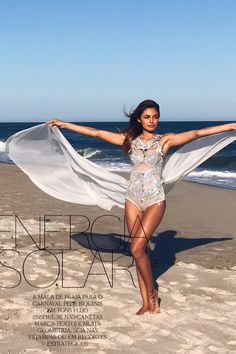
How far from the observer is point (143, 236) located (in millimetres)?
5410

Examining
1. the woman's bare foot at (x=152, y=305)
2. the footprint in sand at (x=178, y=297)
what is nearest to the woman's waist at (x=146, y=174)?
the woman's bare foot at (x=152, y=305)

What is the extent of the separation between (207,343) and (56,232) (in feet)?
17.3

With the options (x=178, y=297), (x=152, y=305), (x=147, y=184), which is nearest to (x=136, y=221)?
(x=147, y=184)

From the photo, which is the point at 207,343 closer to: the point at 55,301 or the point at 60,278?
the point at 55,301

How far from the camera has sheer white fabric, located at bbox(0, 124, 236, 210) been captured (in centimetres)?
728

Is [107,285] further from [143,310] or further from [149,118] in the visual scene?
[149,118]

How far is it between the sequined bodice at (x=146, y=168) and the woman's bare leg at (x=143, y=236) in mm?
180

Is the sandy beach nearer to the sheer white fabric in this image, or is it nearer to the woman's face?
the sheer white fabric

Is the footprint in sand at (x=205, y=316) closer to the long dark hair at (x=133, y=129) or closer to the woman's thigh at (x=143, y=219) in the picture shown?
the woman's thigh at (x=143, y=219)

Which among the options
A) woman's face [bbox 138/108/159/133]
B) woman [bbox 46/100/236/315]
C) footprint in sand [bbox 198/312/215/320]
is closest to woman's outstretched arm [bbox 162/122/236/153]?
woman [bbox 46/100/236/315]

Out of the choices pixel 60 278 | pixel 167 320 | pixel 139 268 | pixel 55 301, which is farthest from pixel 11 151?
pixel 167 320

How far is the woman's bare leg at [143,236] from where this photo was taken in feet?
17.9

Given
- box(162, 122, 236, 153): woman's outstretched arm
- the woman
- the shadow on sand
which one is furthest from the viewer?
the shadow on sand

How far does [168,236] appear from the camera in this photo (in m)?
9.88
